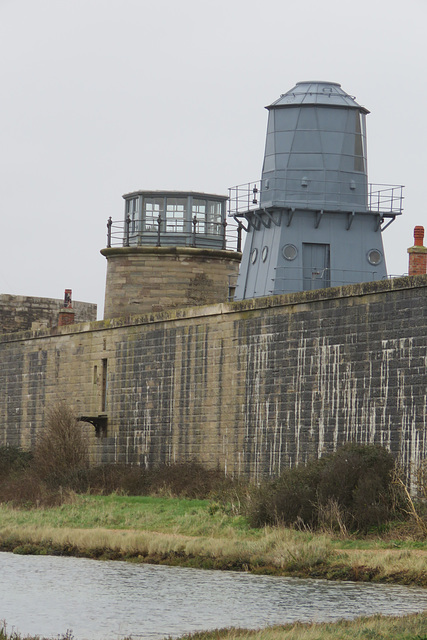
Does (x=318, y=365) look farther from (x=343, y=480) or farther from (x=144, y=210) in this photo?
(x=144, y=210)

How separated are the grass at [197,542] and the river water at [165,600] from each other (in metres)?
0.43

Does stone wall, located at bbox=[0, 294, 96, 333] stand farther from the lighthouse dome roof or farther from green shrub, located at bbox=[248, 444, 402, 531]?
green shrub, located at bbox=[248, 444, 402, 531]

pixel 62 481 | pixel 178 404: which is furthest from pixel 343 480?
pixel 62 481

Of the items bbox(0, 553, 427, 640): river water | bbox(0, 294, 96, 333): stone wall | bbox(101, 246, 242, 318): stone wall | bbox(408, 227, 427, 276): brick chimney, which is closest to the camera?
bbox(0, 553, 427, 640): river water

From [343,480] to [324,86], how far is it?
53.9 ft

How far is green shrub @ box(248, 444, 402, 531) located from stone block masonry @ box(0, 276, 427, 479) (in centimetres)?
85

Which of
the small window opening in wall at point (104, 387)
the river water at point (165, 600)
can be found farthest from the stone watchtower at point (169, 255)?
the river water at point (165, 600)

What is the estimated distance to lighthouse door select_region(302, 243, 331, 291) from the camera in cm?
3247

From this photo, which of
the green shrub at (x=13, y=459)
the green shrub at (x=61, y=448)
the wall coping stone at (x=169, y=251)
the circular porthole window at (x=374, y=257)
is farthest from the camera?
the wall coping stone at (x=169, y=251)

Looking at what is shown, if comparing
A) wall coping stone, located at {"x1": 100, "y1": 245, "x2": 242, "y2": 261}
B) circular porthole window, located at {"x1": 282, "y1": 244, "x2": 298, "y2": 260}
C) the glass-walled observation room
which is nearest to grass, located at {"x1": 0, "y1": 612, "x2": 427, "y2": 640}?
circular porthole window, located at {"x1": 282, "y1": 244, "x2": 298, "y2": 260}

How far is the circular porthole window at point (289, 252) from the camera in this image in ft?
107

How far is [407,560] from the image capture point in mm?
17047

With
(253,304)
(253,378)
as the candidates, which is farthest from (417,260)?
(253,378)

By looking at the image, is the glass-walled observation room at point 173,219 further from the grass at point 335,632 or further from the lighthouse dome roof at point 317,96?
the grass at point 335,632
